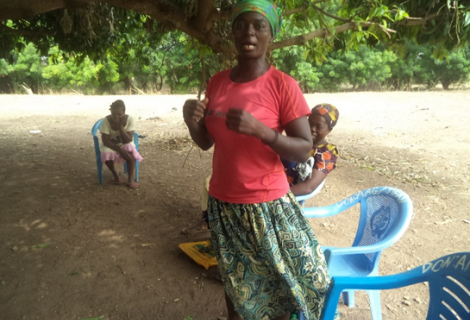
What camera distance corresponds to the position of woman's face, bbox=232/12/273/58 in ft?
4.80

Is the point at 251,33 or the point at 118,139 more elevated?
the point at 251,33

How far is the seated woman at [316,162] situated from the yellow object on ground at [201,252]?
920 mm

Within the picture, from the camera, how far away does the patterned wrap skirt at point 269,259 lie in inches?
60.4

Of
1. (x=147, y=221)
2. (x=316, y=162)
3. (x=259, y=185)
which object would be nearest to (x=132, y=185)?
(x=147, y=221)

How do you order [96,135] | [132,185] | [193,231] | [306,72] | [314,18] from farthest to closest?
[306,72], [96,135], [132,185], [314,18], [193,231]

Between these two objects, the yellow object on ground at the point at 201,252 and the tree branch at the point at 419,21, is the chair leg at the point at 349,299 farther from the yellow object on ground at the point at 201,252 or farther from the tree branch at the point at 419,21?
the tree branch at the point at 419,21

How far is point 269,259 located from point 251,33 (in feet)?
2.99

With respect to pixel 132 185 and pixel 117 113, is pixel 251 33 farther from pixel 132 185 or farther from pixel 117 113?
pixel 132 185

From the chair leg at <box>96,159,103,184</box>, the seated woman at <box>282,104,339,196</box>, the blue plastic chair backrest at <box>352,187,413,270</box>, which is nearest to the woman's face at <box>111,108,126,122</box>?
the chair leg at <box>96,159,103,184</box>

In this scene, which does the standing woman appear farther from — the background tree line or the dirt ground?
the background tree line

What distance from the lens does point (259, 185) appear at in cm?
153

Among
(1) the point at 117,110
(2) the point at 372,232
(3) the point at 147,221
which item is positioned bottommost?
(3) the point at 147,221

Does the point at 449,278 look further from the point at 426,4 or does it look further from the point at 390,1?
the point at 390,1

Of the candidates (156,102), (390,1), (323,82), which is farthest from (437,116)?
(323,82)
